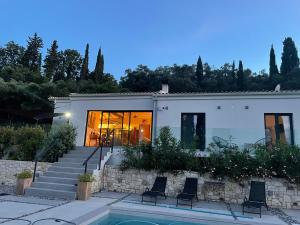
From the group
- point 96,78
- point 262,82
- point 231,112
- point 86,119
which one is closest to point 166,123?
point 231,112

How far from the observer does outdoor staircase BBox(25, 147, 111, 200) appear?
9.52m

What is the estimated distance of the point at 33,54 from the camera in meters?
37.4

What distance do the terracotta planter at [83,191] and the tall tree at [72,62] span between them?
32.2m

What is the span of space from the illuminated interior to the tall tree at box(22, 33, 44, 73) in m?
24.3

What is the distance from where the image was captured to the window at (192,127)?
13.3m

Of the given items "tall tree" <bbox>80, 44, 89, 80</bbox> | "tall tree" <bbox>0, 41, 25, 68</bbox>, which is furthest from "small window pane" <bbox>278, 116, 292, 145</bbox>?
"tall tree" <bbox>0, 41, 25, 68</bbox>

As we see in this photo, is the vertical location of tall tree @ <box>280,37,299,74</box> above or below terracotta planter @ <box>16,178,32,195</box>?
above

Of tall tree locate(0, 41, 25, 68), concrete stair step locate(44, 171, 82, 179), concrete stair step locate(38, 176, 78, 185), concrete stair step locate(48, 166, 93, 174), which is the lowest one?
concrete stair step locate(38, 176, 78, 185)

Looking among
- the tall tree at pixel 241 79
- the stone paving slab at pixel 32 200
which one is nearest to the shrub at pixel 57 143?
the stone paving slab at pixel 32 200

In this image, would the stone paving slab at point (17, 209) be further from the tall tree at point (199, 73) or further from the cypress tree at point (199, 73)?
the cypress tree at point (199, 73)

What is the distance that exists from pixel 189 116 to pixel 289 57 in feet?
110

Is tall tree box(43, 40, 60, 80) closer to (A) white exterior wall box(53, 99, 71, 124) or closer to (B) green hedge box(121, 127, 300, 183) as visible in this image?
(A) white exterior wall box(53, 99, 71, 124)

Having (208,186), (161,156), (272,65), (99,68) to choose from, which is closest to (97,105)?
(161,156)

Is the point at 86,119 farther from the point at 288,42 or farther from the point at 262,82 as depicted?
the point at 288,42
